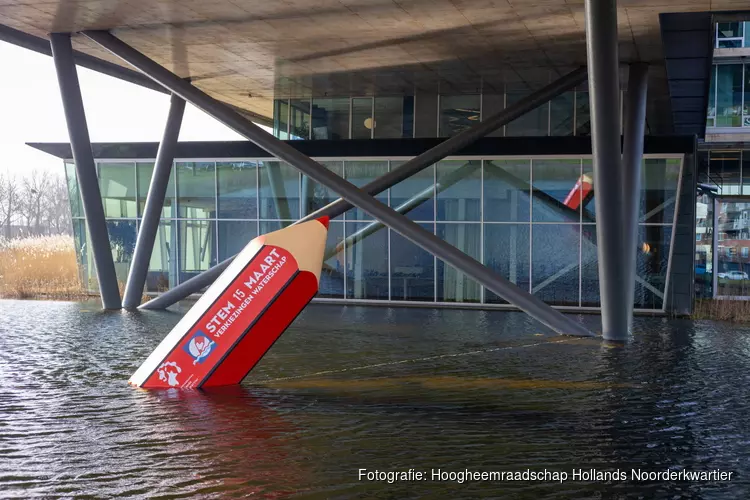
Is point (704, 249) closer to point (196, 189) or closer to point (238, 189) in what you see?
point (238, 189)

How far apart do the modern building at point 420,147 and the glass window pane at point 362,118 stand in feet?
0.16

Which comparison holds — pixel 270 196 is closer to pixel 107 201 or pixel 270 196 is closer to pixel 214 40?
pixel 107 201

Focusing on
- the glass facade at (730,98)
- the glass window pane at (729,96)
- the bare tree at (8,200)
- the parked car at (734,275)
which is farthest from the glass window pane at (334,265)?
the bare tree at (8,200)

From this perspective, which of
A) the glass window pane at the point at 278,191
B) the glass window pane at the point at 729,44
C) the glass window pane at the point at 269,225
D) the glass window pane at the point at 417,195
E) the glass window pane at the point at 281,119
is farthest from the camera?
the glass window pane at the point at 729,44

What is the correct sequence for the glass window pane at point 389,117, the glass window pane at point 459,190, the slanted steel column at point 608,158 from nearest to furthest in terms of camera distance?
1. the slanted steel column at point 608,158
2. the glass window pane at point 459,190
3. the glass window pane at point 389,117

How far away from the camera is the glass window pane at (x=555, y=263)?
84.7 feet

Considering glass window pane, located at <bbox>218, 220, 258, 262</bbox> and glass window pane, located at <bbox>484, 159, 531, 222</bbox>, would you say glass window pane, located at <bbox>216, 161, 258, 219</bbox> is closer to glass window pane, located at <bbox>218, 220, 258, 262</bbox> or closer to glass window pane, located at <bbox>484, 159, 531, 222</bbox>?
glass window pane, located at <bbox>218, 220, 258, 262</bbox>

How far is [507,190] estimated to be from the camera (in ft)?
86.0

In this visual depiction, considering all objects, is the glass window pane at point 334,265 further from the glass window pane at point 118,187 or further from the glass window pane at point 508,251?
the glass window pane at point 118,187

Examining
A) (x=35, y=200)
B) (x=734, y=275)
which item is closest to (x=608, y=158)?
(x=734, y=275)

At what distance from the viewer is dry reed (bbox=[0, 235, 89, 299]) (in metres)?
29.0

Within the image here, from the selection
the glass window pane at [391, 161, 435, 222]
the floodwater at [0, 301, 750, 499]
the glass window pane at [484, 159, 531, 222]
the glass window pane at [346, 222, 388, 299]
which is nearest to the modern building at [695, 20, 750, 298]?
the glass window pane at [484, 159, 531, 222]

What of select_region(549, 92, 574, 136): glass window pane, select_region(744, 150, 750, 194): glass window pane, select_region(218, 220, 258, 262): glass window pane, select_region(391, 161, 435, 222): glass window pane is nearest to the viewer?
select_region(391, 161, 435, 222): glass window pane

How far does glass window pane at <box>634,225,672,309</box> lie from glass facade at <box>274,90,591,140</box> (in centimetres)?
401
